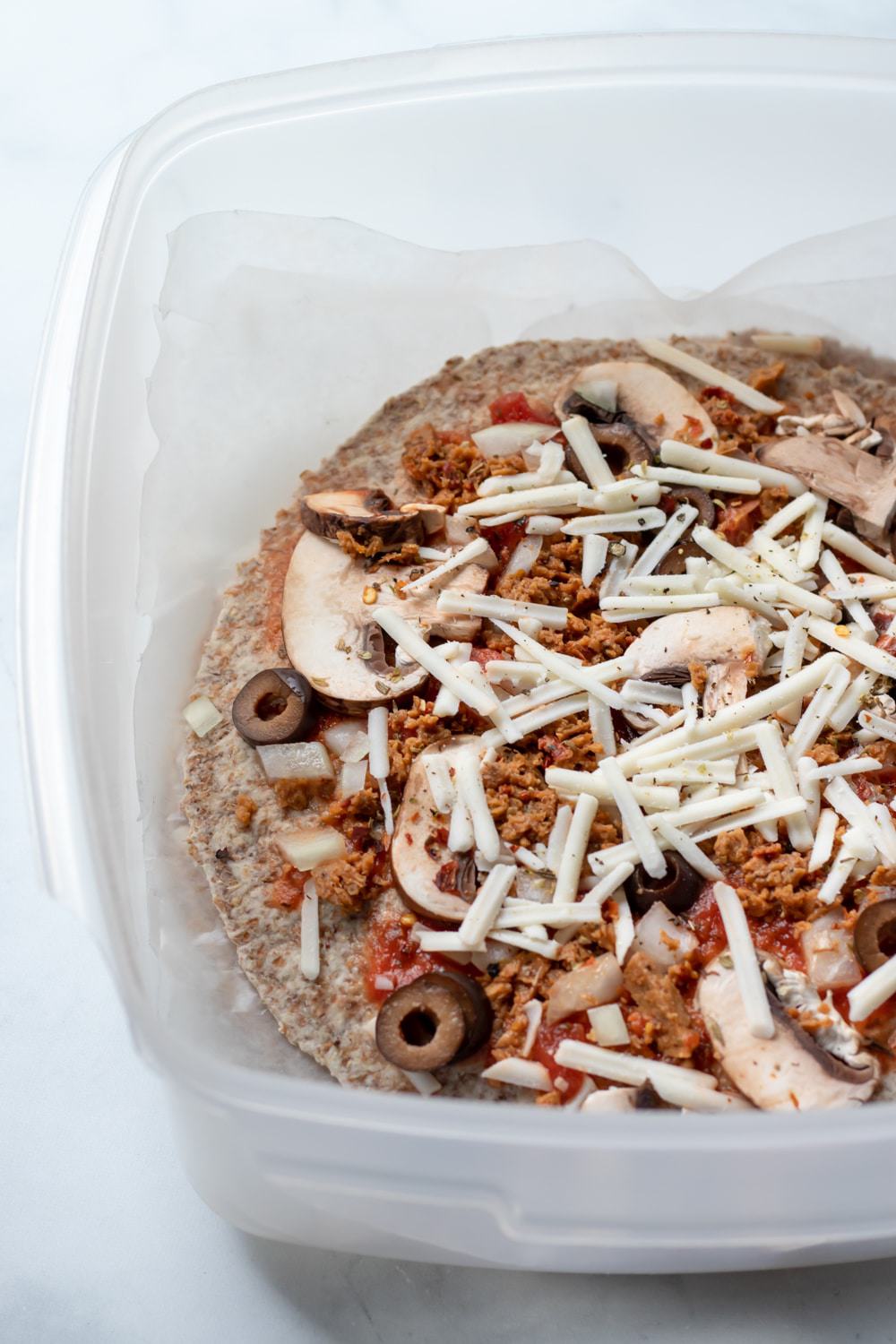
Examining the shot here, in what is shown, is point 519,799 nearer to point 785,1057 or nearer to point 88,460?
point 785,1057

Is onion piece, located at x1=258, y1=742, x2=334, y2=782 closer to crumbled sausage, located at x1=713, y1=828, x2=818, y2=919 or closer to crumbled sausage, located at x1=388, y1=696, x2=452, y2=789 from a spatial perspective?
crumbled sausage, located at x1=388, y1=696, x2=452, y2=789

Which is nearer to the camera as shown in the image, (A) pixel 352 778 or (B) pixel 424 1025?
(B) pixel 424 1025

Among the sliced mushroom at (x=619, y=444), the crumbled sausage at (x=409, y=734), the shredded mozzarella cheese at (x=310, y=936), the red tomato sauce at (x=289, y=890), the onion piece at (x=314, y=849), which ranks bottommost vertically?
the shredded mozzarella cheese at (x=310, y=936)

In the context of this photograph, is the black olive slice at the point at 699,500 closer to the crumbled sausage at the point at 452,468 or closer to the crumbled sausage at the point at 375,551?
the crumbled sausage at the point at 452,468

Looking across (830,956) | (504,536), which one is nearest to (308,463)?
(504,536)

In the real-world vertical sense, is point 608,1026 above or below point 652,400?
below

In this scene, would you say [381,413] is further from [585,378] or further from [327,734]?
[327,734]

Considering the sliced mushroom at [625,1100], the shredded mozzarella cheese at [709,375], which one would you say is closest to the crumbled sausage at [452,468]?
the shredded mozzarella cheese at [709,375]

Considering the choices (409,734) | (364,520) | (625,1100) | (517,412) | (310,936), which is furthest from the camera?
(517,412)
